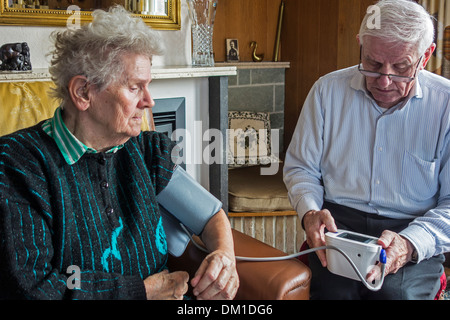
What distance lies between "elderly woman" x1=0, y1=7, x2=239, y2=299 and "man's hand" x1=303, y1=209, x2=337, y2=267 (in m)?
0.25

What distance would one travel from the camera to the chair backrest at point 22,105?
1418 mm

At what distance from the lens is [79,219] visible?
1.13 m

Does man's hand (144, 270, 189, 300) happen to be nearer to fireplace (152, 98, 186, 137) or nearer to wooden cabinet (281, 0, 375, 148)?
fireplace (152, 98, 186, 137)

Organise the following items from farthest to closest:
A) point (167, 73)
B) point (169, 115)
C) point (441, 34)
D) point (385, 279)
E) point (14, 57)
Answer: point (441, 34)
point (169, 115)
point (167, 73)
point (14, 57)
point (385, 279)

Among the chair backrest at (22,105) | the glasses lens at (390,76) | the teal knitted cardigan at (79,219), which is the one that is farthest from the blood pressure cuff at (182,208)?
the glasses lens at (390,76)

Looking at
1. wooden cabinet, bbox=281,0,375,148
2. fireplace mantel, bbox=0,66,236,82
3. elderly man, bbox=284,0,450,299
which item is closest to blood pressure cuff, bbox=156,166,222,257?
elderly man, bbox=284,0,450,299

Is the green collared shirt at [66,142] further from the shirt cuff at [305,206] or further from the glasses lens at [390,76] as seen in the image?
the glasses lens at [390,76]

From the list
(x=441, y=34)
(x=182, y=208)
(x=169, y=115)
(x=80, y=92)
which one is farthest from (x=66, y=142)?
(x=441, y=34)

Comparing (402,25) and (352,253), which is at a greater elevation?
(402,25)

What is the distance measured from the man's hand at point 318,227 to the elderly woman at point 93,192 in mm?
248

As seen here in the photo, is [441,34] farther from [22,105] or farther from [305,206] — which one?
[22,105]

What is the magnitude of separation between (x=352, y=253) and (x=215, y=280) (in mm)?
343

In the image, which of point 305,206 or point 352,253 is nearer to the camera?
point 352,253
